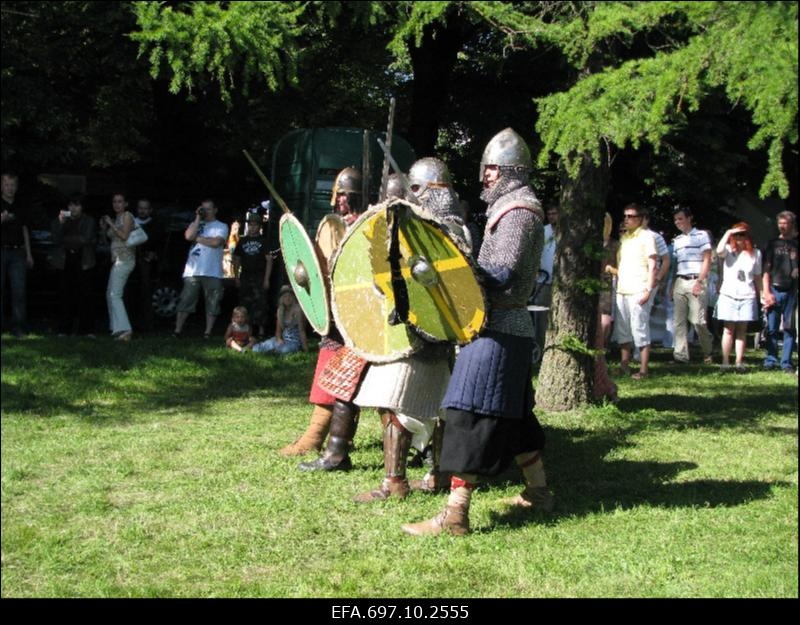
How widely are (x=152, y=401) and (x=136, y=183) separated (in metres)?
7.66

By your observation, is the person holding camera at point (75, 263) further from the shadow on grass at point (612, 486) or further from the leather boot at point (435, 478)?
the leather boot at point (435, 478)

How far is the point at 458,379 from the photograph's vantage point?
5.50 meters

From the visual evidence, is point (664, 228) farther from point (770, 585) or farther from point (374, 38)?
point (770, 585)

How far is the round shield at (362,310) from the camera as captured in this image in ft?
19.6

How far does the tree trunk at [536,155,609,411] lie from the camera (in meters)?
8.71


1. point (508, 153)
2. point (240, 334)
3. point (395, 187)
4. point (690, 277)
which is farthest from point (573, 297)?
point (240, 334)

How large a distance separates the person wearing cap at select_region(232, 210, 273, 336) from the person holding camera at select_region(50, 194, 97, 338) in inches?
70.4

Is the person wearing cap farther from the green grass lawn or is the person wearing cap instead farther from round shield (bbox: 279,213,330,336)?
round shield (bbox: 279,213,330,336)

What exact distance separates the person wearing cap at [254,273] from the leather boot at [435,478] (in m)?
6.67

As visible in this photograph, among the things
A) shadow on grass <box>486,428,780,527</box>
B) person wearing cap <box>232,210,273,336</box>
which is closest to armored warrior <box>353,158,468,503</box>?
shadow on grass <box>486,428,780,527</box>

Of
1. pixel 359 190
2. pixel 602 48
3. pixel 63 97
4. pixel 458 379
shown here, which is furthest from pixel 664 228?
pixel 458 379

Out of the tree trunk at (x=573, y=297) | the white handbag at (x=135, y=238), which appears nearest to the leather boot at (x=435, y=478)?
the tree trunk at (x=573, y=297)

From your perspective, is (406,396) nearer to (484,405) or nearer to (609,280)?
(484,405)

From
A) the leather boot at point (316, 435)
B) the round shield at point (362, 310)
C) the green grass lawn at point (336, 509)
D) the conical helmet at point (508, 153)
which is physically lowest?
the green grass lawn at point (336, 509)
